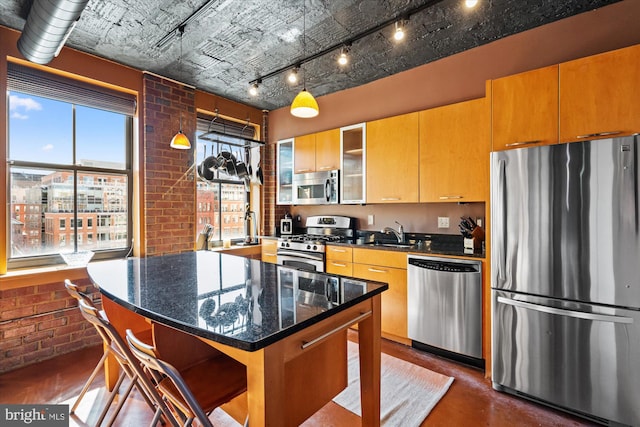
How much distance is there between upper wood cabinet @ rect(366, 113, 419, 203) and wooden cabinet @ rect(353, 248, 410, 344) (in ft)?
2.04

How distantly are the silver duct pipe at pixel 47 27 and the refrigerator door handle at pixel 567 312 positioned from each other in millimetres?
3307

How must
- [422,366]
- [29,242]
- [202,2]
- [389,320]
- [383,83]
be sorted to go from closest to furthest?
[202,2], [422,366], [29,242], [389,320], [383,83]

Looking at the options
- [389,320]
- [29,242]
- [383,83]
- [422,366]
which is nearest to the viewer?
[422,366]

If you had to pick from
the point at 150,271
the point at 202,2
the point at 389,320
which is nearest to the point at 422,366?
the point at 389,320

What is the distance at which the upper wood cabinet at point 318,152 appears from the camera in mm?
3719

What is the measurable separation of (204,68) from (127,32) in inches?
30.5

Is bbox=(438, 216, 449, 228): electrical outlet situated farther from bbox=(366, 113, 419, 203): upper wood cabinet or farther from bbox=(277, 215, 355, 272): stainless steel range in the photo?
bbox=(277, 215, 355, 272): stainless steel range

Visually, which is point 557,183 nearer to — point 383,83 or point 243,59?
point 383,83

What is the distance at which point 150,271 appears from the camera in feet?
6.27

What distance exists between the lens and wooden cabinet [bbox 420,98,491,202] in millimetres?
2629

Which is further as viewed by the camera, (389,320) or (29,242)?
(389,320)

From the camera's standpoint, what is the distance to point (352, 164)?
3.61 m

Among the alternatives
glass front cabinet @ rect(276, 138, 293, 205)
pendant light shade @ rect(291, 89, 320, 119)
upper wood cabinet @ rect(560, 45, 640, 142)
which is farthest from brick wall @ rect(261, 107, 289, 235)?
upper wood cabinet @ rect(560, 45, 640, 142)

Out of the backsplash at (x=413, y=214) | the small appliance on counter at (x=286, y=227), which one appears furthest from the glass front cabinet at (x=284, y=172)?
the backsplash at (x=413, y=214)
